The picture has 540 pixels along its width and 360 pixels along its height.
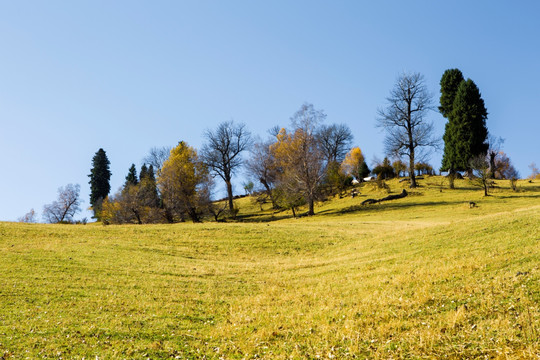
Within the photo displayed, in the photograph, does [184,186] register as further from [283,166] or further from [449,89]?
[449,89]

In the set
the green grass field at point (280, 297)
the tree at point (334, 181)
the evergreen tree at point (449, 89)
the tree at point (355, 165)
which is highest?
the evergreen tree at point (449, 89)

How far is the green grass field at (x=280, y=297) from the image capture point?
9.70 meters

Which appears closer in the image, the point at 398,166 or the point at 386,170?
the point at 398,166

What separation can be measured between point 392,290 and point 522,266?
4.34 meters

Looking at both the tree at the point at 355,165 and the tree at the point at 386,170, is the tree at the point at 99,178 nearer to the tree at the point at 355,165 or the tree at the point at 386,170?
the tree at the point at 355,165

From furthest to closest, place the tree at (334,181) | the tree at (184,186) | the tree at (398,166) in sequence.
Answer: the tree at (398,166)
the tree at (334,181)
the tree at (184,186)

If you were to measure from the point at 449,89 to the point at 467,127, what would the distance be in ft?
37.4

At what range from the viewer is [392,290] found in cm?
1370

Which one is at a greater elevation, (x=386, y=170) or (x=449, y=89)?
(x=449, y=89)

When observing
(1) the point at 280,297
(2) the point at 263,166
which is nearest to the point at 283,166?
(2) the point at 263,166

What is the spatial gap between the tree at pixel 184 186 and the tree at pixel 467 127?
157 feet

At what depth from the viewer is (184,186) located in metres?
57.1

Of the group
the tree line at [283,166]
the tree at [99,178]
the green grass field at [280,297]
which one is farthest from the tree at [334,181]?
the tree at [99,178]

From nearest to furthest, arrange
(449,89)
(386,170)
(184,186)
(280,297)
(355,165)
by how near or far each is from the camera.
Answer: (280,297) → (184,186) → (449,89) → (386,170) → (355,165)
